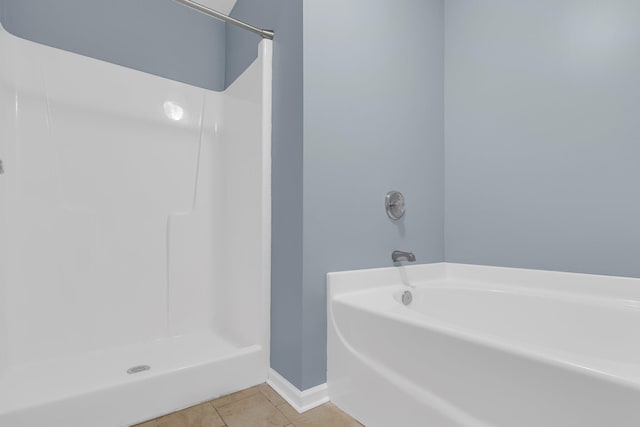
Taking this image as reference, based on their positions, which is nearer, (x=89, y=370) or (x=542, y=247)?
(x=89, y=370)

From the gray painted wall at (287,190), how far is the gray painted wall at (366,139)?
4 centimetres

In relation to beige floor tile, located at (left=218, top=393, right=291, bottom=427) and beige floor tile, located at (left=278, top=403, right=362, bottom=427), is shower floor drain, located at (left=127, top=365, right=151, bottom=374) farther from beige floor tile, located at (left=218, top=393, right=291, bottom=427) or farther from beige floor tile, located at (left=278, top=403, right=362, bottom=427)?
beige floor tile, located at (left=278, top=403, right=362, bottom=427)

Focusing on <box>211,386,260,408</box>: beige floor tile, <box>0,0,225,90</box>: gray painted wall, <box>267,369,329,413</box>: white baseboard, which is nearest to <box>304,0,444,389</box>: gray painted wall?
<box>267,369,329,413</box>: white baseboard

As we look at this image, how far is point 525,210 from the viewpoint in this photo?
4.79 feet

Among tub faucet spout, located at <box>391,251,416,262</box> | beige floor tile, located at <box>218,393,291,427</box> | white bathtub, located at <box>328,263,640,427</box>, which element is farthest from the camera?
tub faucet spout, located at <box>391,251,416,262</box>

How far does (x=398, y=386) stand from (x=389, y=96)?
1284 mm

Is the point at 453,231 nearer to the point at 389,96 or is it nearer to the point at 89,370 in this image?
the point at 389,96

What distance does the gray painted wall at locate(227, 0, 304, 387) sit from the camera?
4.03ft

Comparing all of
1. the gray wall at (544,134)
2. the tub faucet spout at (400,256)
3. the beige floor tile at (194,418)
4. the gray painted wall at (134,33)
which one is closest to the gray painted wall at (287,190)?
the beige floor tile at (194,418)

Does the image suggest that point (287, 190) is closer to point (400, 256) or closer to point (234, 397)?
point (400, 256)

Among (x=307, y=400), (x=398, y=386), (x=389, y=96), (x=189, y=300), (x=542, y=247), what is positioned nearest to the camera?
(x=398, y=386)

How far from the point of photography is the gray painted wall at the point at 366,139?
1235mm

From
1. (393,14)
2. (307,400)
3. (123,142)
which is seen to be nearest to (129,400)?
(307,400)

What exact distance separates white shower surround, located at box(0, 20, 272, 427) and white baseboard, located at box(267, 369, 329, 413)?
0.45 ft
